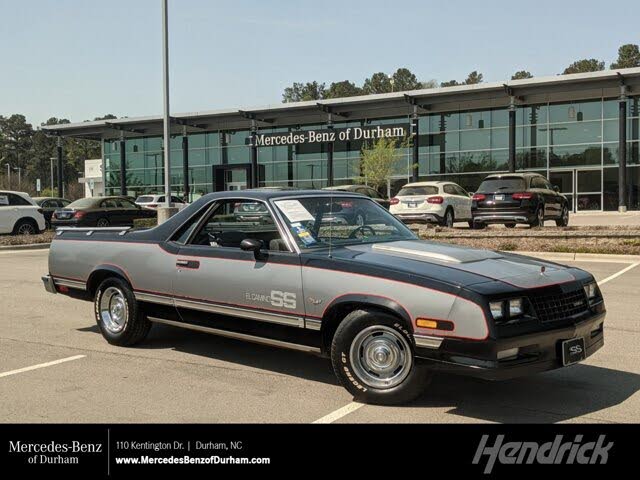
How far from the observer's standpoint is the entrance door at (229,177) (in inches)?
1984

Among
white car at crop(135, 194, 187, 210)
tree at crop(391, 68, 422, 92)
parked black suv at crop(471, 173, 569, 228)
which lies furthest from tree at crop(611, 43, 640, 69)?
parked black suv at crop(471, 173, 569, 228)

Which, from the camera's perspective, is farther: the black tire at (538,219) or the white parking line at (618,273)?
the black tire at (538,219)

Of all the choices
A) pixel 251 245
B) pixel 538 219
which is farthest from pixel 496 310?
pixel 538 219

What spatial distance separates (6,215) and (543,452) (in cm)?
2105

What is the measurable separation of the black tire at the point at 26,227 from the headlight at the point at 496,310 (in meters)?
20.6

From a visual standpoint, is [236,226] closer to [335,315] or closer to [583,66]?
[335,315]

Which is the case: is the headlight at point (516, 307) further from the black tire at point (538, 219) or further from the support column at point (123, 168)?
the support column at point (123, 168)

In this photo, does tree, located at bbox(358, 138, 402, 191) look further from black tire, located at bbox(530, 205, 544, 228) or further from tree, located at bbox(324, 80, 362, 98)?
tree, located at bbox(324, 80, 362, 98)

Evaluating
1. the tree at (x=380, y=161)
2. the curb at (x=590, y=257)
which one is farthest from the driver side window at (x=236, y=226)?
the tree at (x=380, y=161)

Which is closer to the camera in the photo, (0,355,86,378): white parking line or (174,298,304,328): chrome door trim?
(174,298,304,328): chrome door trim

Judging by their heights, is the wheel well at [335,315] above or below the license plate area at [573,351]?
above

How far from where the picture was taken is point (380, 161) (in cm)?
4109

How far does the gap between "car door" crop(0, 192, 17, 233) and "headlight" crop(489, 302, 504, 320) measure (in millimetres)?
20446

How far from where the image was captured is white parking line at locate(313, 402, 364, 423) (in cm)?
451
